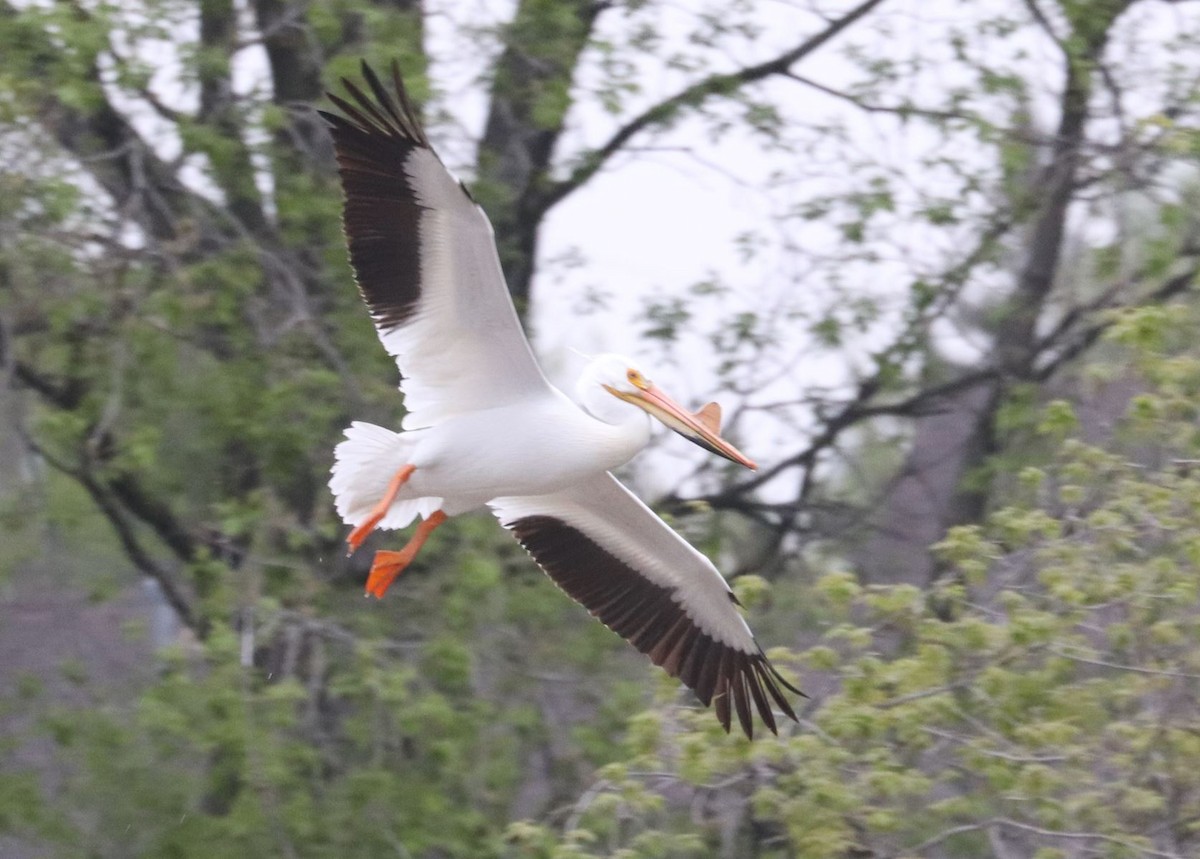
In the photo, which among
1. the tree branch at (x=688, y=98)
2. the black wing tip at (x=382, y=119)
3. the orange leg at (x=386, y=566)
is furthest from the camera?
the tree branch at (x=688, y=98)

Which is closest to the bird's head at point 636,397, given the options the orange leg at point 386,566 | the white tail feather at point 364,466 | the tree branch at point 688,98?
the white tail feather at point 364,466

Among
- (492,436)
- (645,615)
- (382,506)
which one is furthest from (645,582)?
(382,506)

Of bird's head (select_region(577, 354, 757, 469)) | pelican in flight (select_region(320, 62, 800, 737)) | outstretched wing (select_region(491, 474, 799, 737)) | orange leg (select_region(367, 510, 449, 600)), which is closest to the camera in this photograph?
pelican in flight (select_region(320, 62, 800, 737))

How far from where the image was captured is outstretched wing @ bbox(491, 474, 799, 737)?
658cm

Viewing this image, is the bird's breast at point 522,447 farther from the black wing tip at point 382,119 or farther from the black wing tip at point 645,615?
the black wing tip at point 382,119

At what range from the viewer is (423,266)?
5.66 metres

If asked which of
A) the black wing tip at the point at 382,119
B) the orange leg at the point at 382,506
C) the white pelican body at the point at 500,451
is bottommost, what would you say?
the orange leg at the point at 382,506

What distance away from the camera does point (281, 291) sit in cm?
843

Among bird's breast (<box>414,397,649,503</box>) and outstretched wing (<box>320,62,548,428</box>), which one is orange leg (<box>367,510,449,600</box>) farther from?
outstretched wing (<box>320,62,548,428</box>)

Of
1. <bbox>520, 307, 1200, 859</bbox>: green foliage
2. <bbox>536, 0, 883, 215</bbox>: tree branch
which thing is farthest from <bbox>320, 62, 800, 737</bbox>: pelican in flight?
<bbox>536, 0, 883, 215</bbox>: tree branch

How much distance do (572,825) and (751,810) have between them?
0.89 meters

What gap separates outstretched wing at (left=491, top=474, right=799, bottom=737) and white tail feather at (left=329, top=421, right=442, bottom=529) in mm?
665

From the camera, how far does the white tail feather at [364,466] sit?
238 inches

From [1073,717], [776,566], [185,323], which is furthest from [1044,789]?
[185,323]
